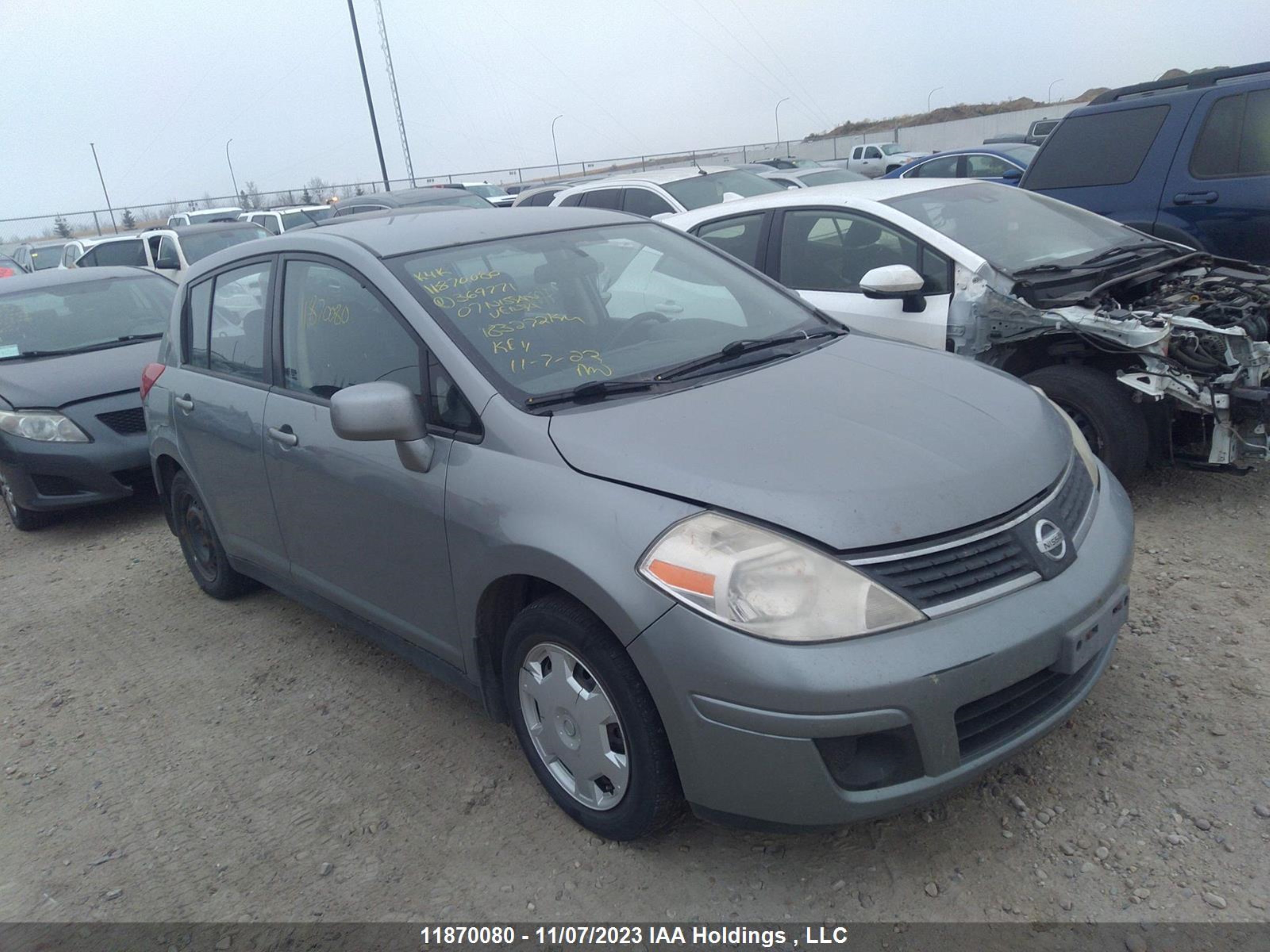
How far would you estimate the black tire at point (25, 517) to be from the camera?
646 centimetres

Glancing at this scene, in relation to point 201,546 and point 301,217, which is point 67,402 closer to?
point 201,546

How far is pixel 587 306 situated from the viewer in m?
3.32

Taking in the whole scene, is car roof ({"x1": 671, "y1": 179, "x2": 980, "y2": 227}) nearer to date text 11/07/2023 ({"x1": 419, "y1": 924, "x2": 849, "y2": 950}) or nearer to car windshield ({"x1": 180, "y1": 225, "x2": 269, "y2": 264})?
date text 11/07/2023 ({"x1": 419, "y1": 924, "x2": 849, "y2": 950})

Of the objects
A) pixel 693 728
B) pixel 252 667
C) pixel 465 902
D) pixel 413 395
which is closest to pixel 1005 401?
pixel 693 728

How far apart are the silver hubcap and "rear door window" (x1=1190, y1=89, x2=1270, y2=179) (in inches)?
235

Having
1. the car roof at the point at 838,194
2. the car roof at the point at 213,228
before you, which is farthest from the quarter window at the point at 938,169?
the car roof at the point at 838,194

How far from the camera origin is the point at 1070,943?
2268 mm

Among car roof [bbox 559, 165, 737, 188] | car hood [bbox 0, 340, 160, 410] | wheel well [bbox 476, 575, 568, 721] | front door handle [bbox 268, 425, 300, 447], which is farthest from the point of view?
car roof [bbox 559, 165, 737, 188]

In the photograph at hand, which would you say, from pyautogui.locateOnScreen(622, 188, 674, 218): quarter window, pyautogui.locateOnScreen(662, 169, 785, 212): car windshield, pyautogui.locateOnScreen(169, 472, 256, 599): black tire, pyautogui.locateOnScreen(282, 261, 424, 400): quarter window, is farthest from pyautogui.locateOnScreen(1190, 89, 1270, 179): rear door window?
pyautogui.locateOnScreen(169, 472, 256, 599): black tire

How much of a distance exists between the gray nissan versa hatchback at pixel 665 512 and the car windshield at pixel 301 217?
19570 mm

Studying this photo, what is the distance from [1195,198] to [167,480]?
21.6 feet

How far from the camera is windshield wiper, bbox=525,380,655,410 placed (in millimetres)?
2830

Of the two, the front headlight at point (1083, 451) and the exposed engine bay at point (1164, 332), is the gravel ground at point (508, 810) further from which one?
the front headlight at point (1083, 451)

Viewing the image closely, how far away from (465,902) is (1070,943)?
155 centimetres
